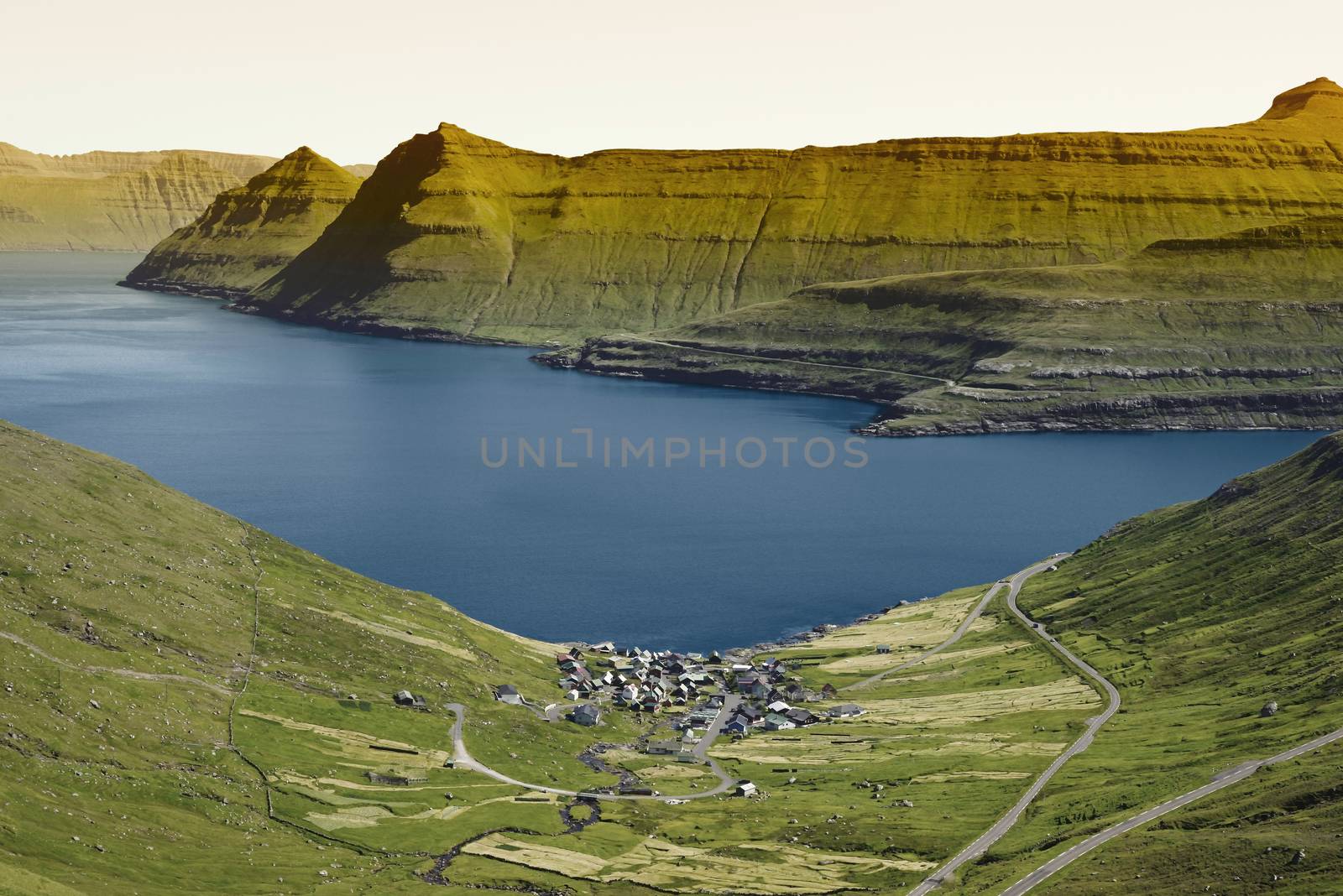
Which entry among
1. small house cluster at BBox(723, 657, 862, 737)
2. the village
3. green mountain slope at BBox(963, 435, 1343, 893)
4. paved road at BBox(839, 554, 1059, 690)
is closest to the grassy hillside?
green mountain slope at BBox(963, 435, 1343, 893)

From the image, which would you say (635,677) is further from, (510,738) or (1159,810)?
(1159,810)

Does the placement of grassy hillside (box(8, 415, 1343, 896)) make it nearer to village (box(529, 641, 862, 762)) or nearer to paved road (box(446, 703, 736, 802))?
paved road (box(446, 703, 736, 802))

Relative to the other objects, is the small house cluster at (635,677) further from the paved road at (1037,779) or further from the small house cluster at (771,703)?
the paved road at (1037,779)

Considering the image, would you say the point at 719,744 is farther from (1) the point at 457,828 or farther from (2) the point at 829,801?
(1) the point at 457,828

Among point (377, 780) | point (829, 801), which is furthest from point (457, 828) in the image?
point (829, 801)

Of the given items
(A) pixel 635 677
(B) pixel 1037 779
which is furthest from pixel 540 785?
(B) pixel 1037 779
